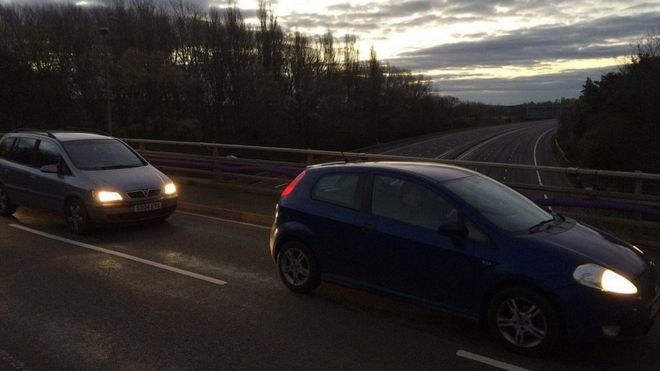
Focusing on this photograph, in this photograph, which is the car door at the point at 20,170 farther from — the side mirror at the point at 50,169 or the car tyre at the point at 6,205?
the side mirror at the point at 50,169

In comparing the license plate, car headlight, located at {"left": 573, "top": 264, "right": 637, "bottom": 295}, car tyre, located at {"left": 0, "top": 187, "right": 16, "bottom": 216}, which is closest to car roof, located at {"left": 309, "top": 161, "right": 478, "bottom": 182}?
car headlight, located at {"left": 573, "top": 264, "right": 637, "bottom": 295}

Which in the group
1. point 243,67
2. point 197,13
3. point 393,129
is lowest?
point 393,129

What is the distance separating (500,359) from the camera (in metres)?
4.54

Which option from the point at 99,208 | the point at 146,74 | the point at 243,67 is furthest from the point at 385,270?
the point at 243,67

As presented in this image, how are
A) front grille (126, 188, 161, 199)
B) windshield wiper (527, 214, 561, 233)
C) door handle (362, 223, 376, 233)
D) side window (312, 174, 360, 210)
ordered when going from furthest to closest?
1. front grille (126, 188, 161, 199)
2. side window (312, 174, 360, 210)
3. door handle (362, 223, 376, 233)
4. windshield wiper (527, 214, 561, 233)

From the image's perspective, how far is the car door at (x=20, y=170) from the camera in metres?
9.98

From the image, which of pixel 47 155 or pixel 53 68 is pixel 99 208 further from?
pixel 53 68

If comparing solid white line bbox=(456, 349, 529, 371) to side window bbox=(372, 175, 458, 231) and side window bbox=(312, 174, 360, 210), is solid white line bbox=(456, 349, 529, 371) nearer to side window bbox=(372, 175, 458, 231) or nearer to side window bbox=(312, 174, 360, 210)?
side window bbox=(372, 175, 458, 231)

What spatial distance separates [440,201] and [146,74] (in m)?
51.9

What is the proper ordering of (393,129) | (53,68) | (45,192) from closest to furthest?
1. (45,192)
2. (53,68)
3. (393,129)

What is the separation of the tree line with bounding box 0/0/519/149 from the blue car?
74.4 ft

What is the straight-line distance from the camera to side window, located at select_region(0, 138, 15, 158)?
419 inches

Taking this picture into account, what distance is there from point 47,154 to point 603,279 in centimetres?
905

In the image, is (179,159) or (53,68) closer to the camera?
(179,159)
